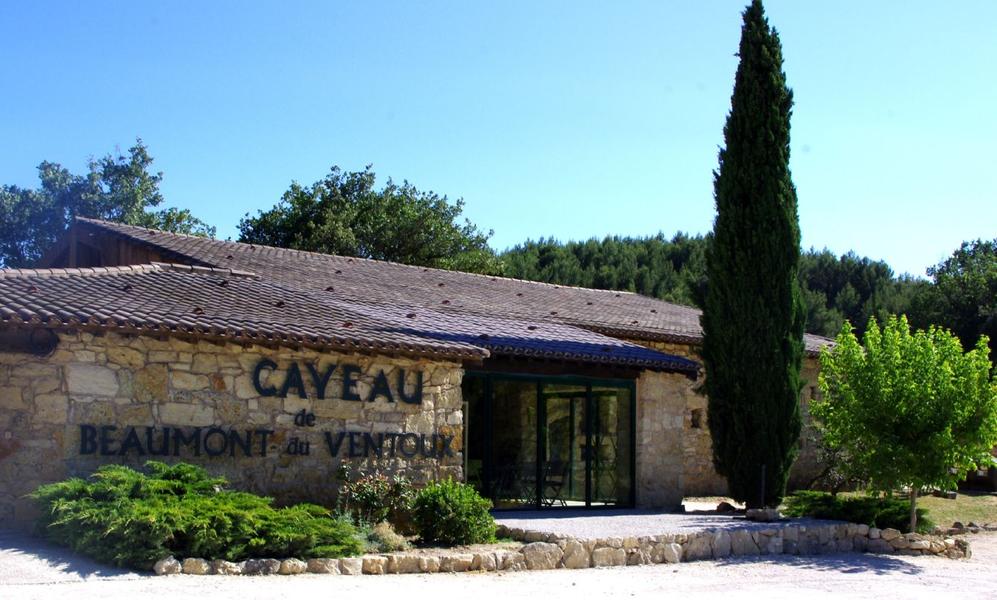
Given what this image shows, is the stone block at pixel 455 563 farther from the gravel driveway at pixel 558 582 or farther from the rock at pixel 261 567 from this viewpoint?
the rock at pixel 261 567

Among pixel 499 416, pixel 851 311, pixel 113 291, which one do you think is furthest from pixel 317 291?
pixel 851 311

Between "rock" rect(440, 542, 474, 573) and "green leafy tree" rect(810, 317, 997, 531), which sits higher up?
"green leafy tree" rect(810, 317, 997, 531)

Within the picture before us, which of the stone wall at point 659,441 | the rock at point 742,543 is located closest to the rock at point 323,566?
the rock at point 742,543

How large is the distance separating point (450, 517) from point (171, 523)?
3.28 m

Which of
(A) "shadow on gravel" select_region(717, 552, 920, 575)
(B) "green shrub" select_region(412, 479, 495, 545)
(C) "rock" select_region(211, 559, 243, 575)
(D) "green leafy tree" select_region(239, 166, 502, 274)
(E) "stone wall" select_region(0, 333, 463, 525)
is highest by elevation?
(D) "green leafy tree" select_region(239, 166, 502, 274)

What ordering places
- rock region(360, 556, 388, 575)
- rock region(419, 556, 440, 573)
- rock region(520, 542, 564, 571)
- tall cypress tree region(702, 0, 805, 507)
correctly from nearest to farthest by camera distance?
rock region(360, 556, 388, 575) → rock region(419, 556, 440, 573) → rock region(520, 542, 564, 571) → tall cypress tree region(702, 0, 805, 507)

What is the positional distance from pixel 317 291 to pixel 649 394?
5820mm

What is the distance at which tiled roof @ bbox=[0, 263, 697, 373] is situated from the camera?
445 inches

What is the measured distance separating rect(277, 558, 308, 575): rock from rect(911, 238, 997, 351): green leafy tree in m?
30.4

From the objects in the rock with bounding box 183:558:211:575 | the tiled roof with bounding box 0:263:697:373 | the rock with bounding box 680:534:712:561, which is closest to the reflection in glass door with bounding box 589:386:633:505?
the tiled roof with bounding box 0:263:697:373

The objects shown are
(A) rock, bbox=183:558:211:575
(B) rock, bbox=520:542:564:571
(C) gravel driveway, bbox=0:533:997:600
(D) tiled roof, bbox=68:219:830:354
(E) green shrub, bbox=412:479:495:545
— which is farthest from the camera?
(D) tiled roof, bbox=68:219:830:354

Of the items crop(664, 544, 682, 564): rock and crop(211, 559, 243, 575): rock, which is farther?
crop(664, 544, 682, 564): rock

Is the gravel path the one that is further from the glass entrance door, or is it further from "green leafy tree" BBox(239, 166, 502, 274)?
"green leafy tree" BBox(239, 166, 502, 274)

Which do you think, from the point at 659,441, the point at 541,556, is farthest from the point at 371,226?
the point at 541,556
